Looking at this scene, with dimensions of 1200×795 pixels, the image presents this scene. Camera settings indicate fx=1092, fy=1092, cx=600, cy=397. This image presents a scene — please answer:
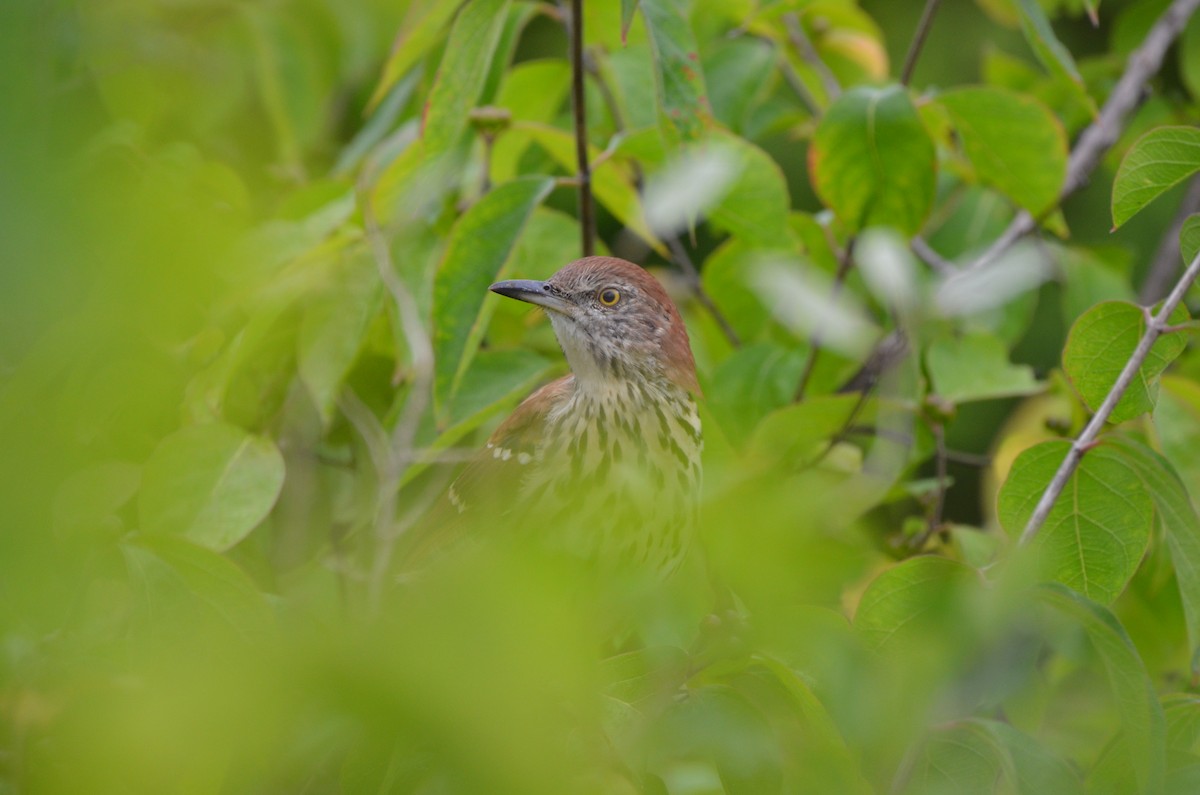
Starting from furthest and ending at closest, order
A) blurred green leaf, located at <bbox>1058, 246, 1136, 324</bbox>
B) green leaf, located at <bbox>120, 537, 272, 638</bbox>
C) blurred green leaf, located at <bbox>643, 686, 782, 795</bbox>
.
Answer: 1. blurred green leaf, located at <bbox>1058, 246, 1136, 324</bbox>
2. green leaf, located at <bbox>120, 537, 272, 638</bbox>
3. blurred green leaf, located at <bbox>643, 686, 782, 795</bbox>

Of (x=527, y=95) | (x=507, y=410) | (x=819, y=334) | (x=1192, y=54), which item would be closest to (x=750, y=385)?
(x=819, y=334)

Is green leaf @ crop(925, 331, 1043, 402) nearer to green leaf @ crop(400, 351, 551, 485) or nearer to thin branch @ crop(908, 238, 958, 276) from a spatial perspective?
thin branch @ crop(908, 238, 958, 276)

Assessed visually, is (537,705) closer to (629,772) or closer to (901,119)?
(629,772)

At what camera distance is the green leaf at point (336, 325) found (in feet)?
7.58

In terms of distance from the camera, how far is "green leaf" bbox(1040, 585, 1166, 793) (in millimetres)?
1315

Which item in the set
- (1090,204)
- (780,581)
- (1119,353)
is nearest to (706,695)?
(780,581)

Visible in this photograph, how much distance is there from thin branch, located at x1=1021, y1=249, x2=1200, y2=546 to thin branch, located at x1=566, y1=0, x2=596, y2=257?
1188 mm

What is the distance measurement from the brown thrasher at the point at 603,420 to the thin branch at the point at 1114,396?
0.81 metres

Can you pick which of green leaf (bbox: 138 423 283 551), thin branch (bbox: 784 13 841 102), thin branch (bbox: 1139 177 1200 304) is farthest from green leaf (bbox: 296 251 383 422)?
thin branch (bbox: 1139 177 1200 304)

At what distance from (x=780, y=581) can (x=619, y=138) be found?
1700 mm

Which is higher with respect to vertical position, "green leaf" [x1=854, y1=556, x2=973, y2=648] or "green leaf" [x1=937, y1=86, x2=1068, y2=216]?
"green leaf" [x1=937, y1=86, x2=1068, y2=216]

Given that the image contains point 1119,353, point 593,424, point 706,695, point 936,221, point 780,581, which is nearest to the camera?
point 780,581

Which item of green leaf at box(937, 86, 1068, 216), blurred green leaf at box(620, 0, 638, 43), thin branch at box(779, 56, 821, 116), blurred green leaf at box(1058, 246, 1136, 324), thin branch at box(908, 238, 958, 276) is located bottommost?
thin branch at box(908, 238, 958, 276)

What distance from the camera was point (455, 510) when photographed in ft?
9.24
